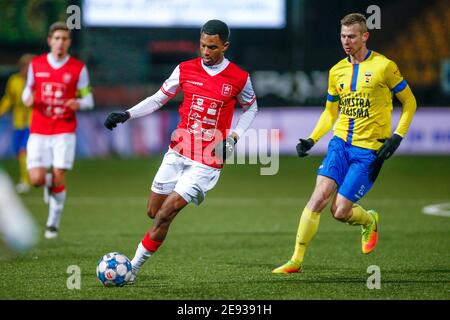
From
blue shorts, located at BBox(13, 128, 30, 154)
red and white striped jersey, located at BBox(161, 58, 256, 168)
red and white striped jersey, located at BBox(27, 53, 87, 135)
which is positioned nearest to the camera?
red and white striped jersey, located at BBox(161, 58, 256, 168)

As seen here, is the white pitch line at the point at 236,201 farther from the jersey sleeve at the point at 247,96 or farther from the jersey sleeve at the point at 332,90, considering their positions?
the jersey sleeve at the point at 247,96

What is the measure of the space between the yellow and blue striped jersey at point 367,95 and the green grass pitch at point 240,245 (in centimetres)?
128

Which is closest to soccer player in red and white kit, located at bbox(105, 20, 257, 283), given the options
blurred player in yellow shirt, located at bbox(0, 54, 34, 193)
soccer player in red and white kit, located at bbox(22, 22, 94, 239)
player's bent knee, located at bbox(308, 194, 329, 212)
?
player's bent knee, located at bbox(308, 194, 329, 212)

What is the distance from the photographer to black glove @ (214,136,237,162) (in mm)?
7832

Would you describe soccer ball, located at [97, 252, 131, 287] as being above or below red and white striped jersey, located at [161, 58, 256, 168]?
below

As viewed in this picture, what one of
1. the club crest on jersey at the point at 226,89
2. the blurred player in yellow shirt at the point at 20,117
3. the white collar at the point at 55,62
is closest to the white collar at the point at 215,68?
the club crest on jersey at the point at 226,89

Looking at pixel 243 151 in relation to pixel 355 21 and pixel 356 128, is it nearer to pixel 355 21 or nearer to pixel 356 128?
pixel 356 128

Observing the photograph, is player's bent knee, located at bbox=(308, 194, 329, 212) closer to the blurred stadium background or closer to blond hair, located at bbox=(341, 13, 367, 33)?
the blurred stadium background

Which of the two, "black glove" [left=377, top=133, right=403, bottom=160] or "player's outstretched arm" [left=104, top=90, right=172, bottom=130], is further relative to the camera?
"black glove" [left=377, top=133, right=403, bottom=160]

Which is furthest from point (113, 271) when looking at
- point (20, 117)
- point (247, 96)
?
point (20, 117)

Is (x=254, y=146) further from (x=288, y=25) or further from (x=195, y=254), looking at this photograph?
(x=195, y=254)

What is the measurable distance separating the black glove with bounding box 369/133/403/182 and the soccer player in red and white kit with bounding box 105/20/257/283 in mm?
1211

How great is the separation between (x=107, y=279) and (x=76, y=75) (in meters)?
4.38

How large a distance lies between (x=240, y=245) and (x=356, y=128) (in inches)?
105
